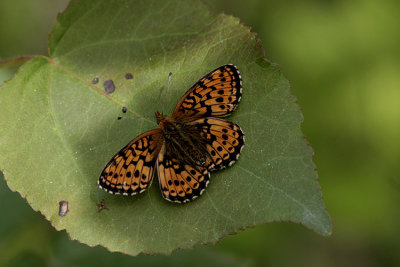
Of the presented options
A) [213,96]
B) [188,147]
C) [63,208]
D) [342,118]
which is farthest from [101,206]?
[342,118]

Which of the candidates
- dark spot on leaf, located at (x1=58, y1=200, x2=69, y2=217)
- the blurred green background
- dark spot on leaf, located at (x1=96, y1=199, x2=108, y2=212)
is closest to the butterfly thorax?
dark spot on leaf, located at (x1=96, y1=199, x2=108, y2=212)

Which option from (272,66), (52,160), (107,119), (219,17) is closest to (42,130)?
(52,160)

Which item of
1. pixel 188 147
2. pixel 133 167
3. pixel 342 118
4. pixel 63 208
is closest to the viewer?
pixel 63 208

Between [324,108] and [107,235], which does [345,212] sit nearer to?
[324,108]

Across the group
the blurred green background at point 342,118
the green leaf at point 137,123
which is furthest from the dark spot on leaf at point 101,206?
the blurred green background at point 342,118

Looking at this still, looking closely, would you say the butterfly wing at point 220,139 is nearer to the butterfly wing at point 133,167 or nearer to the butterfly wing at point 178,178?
the butterfly wing at point 178,178

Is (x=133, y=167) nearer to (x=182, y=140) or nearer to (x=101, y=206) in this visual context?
(x=101, y=206)
